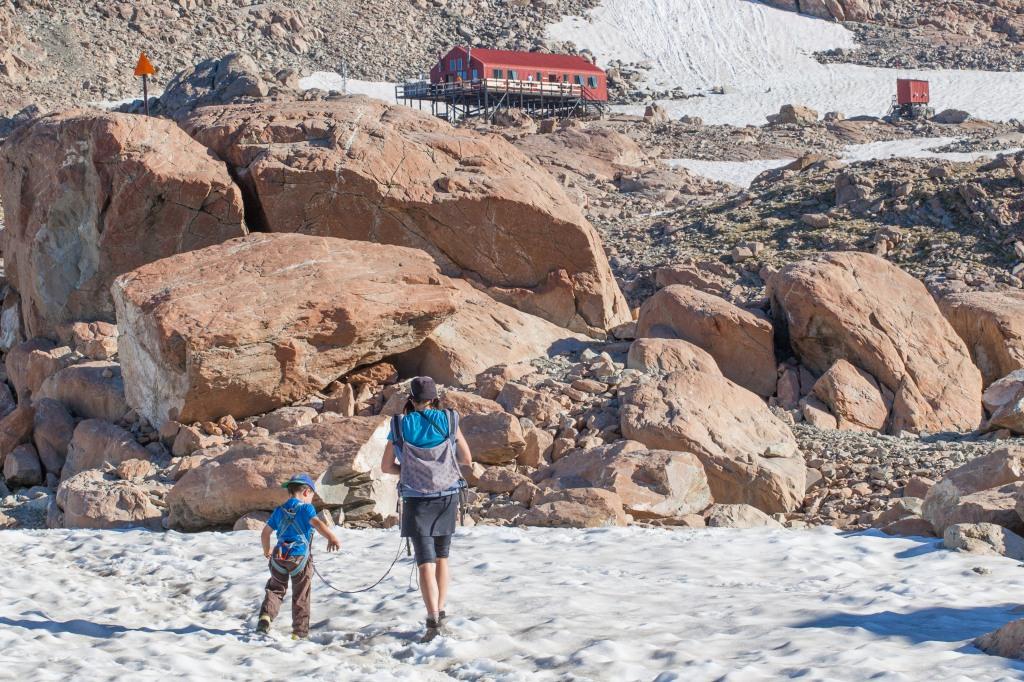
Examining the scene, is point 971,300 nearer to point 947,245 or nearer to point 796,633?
point 947,245

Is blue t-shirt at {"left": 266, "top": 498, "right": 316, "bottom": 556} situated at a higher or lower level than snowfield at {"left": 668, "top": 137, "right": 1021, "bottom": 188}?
lower

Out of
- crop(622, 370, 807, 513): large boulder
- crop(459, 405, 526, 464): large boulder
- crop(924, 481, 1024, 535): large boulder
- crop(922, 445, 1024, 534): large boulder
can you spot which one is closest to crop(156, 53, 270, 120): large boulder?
crop(622, 370, 807, 513): large boulder

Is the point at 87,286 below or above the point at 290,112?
below

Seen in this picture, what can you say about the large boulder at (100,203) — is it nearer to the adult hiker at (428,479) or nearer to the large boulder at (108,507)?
the large boulder at (108,507)

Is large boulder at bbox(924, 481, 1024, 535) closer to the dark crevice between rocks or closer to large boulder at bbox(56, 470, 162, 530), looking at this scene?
large boulder at bbox(56, 470, 162, 530)

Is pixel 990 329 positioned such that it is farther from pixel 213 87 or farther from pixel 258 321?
pixel 213 87

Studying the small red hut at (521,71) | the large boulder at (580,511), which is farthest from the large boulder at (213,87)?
the large boulder at (580,511)

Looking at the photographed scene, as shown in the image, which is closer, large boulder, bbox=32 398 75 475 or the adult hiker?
the adult hiker

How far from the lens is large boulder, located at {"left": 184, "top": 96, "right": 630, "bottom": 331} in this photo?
1562 cm

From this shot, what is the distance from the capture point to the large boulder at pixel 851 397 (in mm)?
13797

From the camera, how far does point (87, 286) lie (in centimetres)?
1605

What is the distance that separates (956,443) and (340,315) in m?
7.11

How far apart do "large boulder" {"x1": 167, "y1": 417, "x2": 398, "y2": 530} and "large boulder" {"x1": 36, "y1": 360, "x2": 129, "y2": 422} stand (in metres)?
3.80

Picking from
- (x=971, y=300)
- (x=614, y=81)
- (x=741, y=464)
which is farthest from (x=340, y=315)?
(x=614, y=81)
